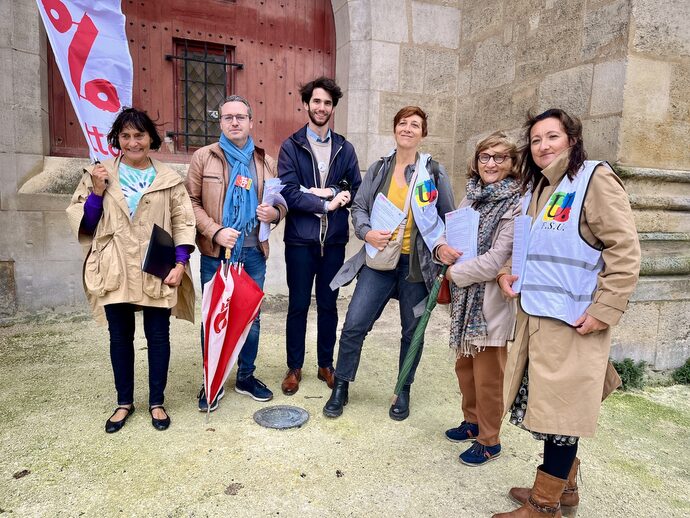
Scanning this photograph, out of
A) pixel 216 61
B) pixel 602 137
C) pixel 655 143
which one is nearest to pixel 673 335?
pixel 655 143

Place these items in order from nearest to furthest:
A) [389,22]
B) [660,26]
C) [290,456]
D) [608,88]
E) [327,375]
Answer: [290,456]
[327,375]
[660,26]
[608,88]
[389,22]

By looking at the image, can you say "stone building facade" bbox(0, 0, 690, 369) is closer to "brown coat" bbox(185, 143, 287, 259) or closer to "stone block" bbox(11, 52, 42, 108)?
"stone block" bbox(11, 52, 42, 108)

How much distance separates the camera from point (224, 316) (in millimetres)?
2885

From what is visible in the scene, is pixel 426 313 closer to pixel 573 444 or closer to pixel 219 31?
pixel 573 444

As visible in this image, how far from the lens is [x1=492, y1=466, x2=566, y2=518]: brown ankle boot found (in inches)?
80.2

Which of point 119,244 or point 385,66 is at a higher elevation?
point 385,66

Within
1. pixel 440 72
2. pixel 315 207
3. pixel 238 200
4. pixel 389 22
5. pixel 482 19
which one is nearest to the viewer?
pixel 238 200

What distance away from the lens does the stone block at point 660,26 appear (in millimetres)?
3736

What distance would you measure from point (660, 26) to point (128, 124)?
387 centimetres

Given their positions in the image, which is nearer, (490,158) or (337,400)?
(490,158)

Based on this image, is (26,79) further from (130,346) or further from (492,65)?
(492,65)

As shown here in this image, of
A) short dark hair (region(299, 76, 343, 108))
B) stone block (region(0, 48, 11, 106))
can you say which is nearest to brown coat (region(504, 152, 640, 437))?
short dark hair (region(299, 76, 343, 108))

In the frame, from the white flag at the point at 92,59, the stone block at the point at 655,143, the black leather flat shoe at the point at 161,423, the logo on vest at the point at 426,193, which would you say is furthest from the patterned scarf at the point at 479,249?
the white flag at the point at 92,59

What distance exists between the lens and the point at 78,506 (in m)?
2.15
